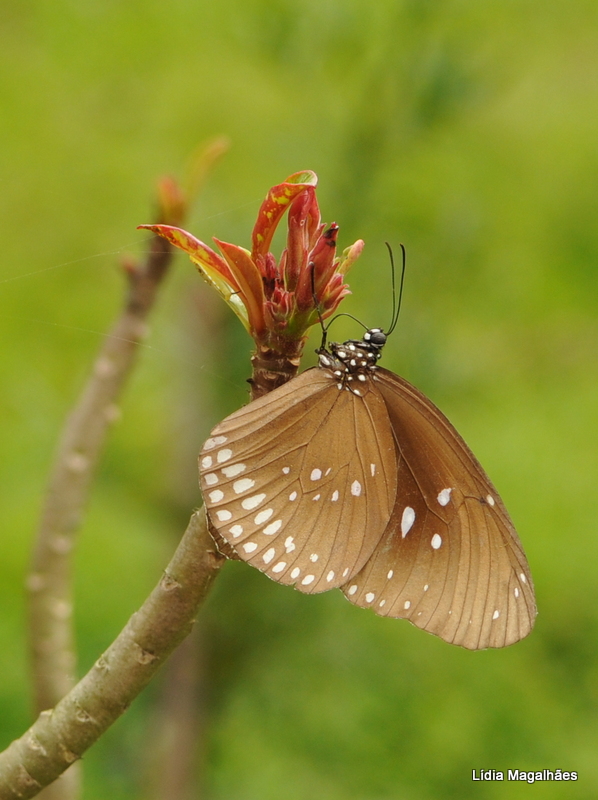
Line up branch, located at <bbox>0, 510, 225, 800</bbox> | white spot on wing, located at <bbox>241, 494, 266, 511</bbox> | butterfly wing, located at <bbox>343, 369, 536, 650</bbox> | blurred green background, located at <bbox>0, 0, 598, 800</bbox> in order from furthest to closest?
blurred green background, located at <bbox>0, 0, 598, 800</bbox>
butterfly wing, located at <bbox>343, 369, 536, 650</bbox>
white spot on wing, located at <bbox>241, 494, 266, 511</bbox>
branch, located at <bbox>0, 510, 225, 800</bbox>

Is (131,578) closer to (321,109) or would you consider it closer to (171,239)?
(321,109)

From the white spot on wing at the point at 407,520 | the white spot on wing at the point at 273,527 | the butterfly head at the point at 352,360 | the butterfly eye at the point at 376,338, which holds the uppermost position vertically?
the butterfly eye at the point at 376,338

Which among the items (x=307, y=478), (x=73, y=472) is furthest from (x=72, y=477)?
(x=307, y=478)

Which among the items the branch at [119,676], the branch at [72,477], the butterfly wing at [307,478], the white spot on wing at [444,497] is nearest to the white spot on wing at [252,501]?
the butterfly wing at [307,478]

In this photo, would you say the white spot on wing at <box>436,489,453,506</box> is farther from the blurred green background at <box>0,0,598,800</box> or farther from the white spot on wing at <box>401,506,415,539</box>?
the blurred green background at <box>0,0,598,800</box>

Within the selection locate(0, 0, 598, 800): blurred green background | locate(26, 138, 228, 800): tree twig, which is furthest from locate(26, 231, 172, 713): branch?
locate(0, 0, 598, 800): blurred green background

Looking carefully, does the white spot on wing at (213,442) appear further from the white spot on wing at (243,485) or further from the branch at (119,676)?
the branch at (119,676)

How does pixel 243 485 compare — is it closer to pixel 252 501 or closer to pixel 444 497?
pixel 252 501
